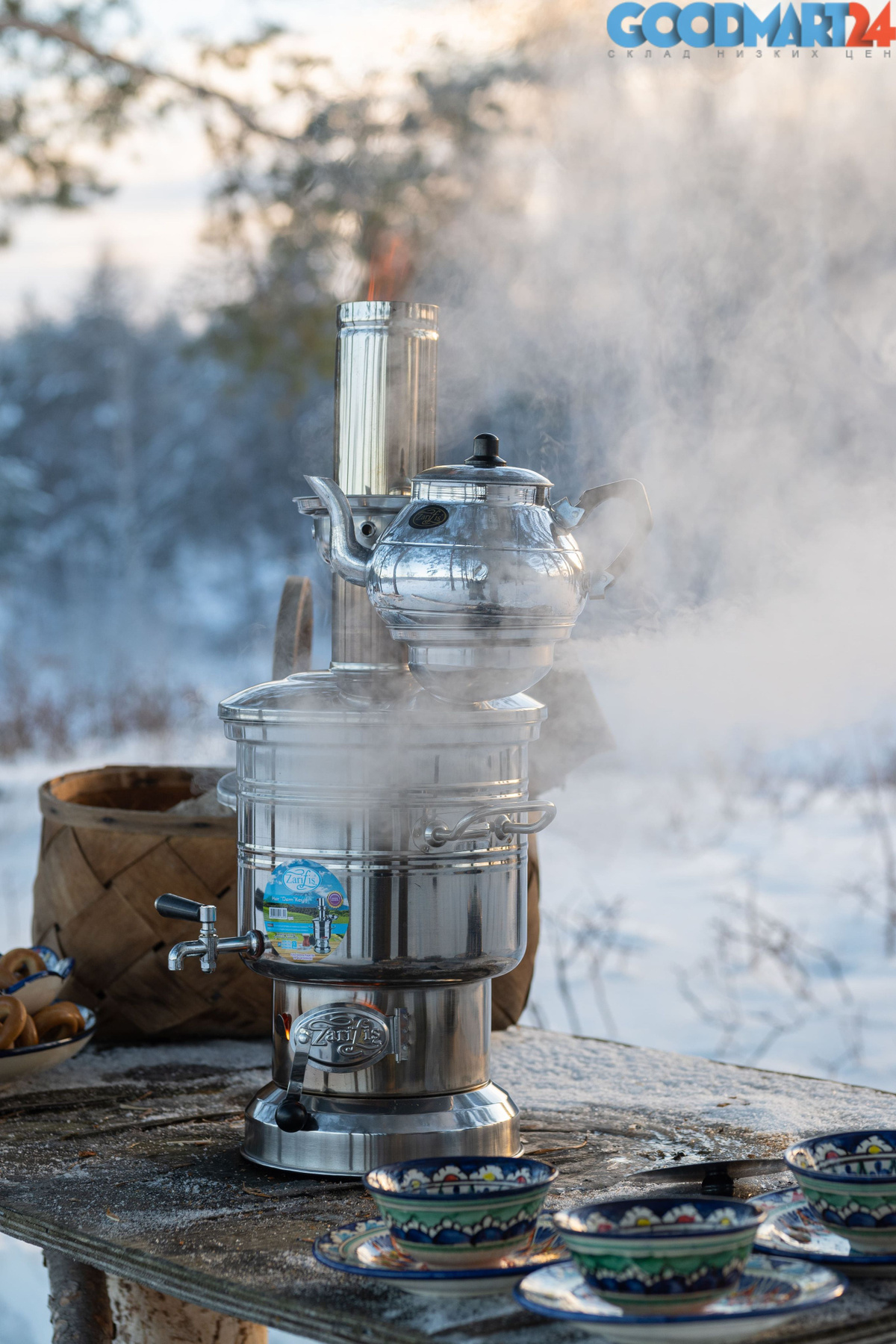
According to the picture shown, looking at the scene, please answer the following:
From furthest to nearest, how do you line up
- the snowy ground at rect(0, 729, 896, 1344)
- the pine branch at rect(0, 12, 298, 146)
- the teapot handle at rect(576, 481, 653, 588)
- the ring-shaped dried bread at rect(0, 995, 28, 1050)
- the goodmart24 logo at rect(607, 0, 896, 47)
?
the pine branch at rect(0, 12, 298, 146) → the snowy ground at rect(0, 729, 896, 1344) → the goodmart24 logo at rect(607, 0, 896, 47) → the ring-shaped dried bread at rect(0, 995, 28, 1050) → the teapot handle at rect(576, 481, 653, 588)

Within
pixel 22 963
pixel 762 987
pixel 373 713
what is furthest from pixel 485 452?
pixel 762 987

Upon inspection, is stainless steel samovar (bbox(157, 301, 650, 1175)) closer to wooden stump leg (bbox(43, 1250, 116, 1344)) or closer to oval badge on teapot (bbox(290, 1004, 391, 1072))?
oval badge on teapot (bbox(290, 1004, 391, 1072))

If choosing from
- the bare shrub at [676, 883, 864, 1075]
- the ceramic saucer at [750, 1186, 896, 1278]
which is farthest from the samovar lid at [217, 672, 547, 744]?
the bare shrub at [676, 883, 864, 1075]

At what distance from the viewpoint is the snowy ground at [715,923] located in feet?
13.1

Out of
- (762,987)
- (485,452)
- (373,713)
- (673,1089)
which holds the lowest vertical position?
(762,987)

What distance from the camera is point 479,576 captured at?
45.9 inches

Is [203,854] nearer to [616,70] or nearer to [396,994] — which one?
[396,994]

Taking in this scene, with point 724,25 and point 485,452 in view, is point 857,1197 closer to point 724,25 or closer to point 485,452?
point 485,452

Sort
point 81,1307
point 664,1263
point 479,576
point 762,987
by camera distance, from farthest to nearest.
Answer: point 762,987, point 81,1307, point 479,576, point 664,1263

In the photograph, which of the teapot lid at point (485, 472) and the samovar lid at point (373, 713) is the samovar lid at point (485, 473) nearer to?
the teapot lid at point (485, 472)

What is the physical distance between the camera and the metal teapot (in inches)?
46.2

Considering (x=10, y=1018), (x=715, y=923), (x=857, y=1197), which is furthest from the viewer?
(x=715, y=923)

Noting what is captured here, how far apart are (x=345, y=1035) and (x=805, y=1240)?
428mm

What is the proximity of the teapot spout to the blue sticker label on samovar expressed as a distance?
26 cm
